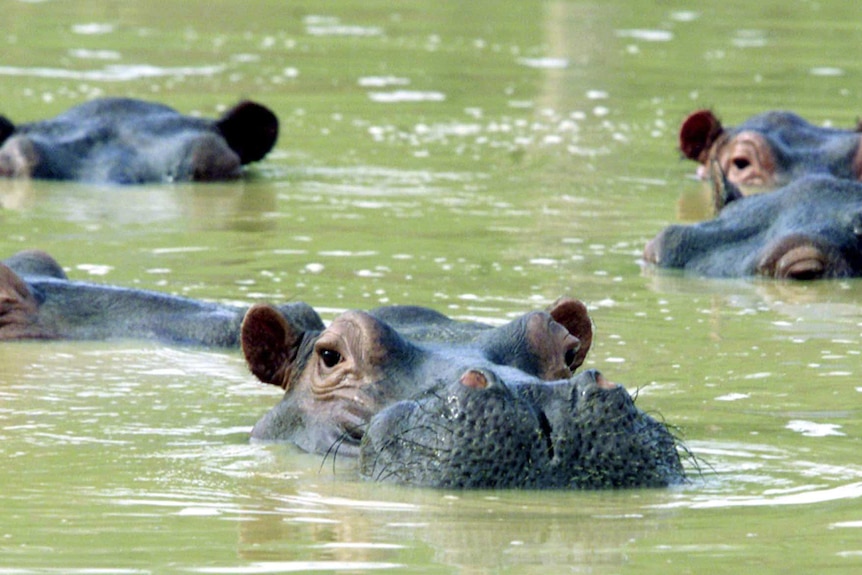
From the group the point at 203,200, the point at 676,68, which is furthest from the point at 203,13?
the point at 203,200

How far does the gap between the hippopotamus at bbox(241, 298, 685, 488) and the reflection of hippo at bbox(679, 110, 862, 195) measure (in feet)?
21.5

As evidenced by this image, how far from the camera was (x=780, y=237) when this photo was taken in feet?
35.3

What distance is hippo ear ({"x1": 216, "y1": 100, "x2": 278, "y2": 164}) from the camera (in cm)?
1462

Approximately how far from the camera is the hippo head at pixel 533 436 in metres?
5.51

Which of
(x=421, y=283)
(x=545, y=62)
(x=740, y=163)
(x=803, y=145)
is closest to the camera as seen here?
(x=421, y=283)

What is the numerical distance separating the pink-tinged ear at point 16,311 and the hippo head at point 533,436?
3412 mm

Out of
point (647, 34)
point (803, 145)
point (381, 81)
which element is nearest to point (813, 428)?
point (803, 145)

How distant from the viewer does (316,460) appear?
6324 mm

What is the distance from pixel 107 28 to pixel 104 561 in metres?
19.8

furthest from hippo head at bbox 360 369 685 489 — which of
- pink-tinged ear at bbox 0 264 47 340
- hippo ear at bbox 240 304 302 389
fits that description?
pink-tinged ear at bbox 0 264 47 340

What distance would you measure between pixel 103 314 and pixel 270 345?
2246 mm

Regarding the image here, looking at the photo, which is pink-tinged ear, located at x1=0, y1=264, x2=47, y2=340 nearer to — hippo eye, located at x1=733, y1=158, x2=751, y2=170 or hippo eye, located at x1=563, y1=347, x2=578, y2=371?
hippo eye, located at x1=563, y1=347, x2=578, y2=371

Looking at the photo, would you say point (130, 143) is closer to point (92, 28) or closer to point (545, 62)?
point (545, 62)

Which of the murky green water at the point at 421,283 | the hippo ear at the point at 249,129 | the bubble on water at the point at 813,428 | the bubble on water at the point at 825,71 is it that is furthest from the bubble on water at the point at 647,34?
the bubble on water at the point at 813,428
